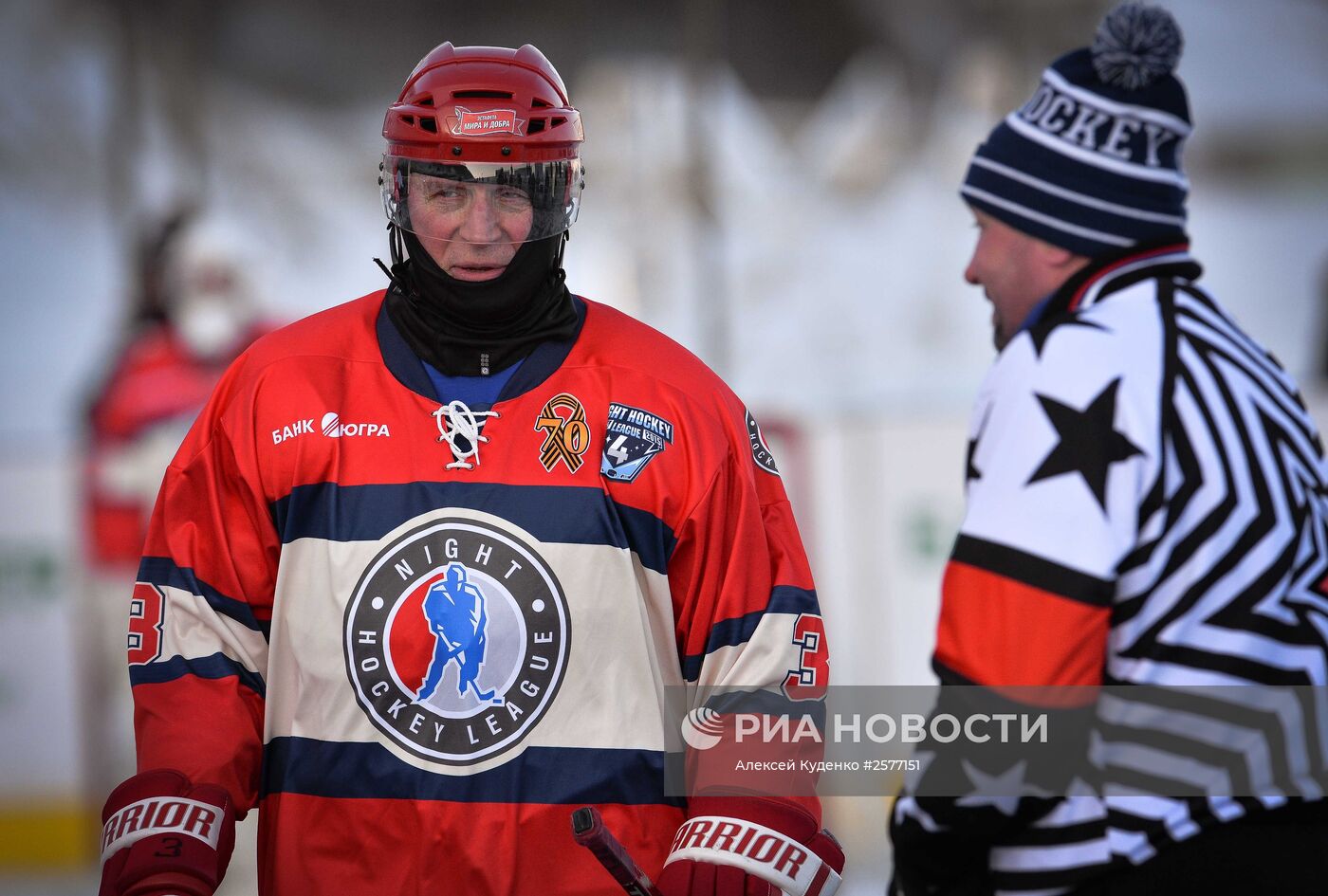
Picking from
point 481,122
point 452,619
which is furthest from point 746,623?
point 481,122

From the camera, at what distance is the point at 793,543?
202 cm

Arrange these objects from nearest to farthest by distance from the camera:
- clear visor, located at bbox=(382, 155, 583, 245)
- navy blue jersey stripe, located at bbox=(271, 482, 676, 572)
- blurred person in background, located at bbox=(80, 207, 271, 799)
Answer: navy blue jersey stripe, located at bbox=(271, 482, 676, 572) < clear visor, located at bbox=(382, 155, 583, 245) < blurred person in background, located at bbox=(80, 207, 271, 799)

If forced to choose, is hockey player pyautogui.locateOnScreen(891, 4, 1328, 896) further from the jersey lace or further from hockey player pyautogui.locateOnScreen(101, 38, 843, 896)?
the jersey lace

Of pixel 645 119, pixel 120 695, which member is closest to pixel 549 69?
pixel 645 119

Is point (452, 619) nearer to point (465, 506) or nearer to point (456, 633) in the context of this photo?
point (456, 633)

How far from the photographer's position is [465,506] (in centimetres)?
191

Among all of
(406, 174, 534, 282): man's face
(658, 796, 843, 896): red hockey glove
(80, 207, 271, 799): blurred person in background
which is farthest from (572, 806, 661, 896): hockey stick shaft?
(80, 207, 271, 799): blurred person in background

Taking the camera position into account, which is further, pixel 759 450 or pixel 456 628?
pixel 759 450

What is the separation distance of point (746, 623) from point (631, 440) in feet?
0.91

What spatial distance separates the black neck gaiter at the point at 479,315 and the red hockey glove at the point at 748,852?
2.08 ft

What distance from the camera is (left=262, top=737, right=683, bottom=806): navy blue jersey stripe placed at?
74.0 inches

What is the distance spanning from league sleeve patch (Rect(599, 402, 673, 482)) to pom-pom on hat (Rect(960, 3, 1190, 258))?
54 centimetres

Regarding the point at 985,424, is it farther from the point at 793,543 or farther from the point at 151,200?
the point at 151,200

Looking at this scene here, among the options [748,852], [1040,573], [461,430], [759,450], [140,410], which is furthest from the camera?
[140,410]
